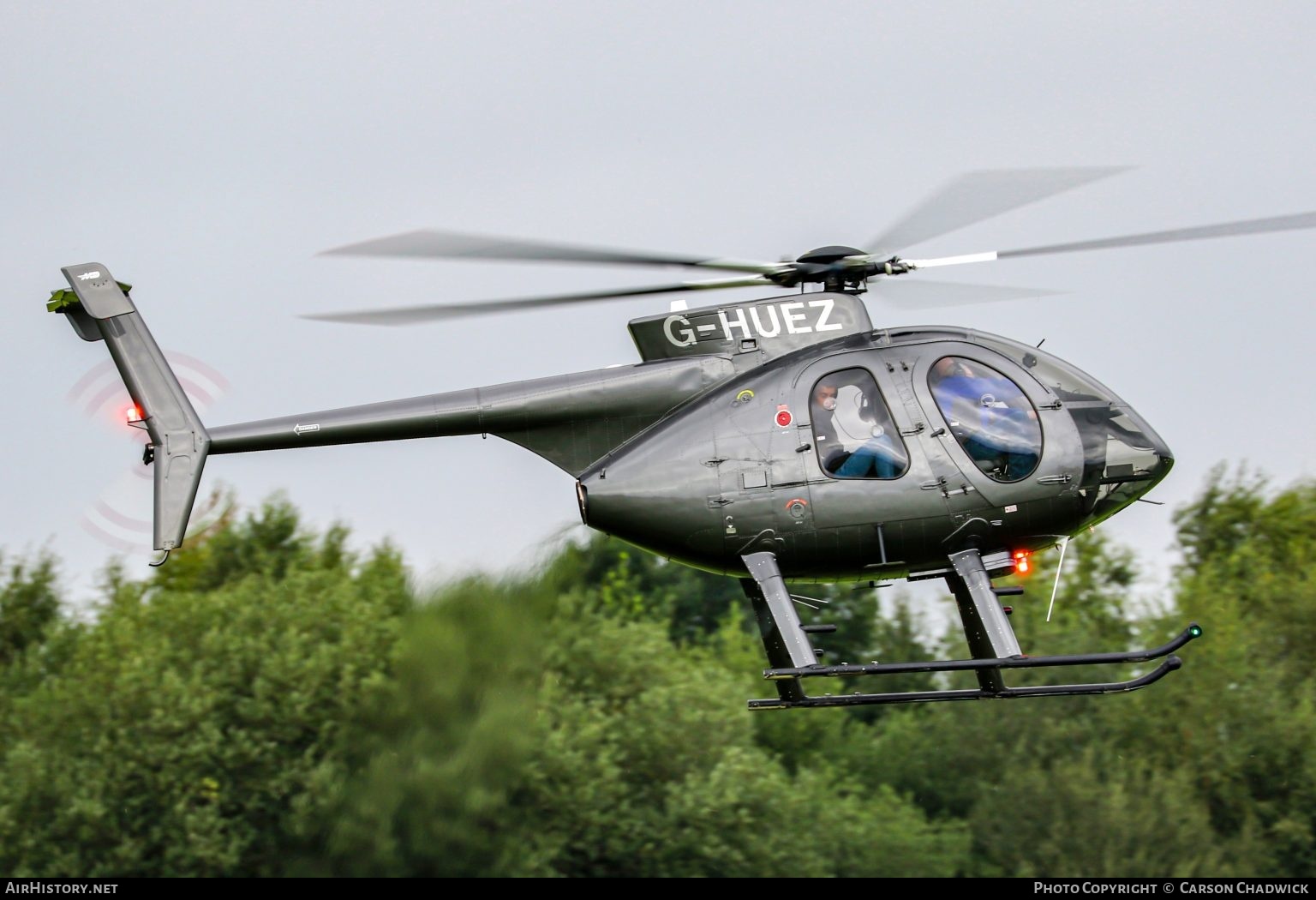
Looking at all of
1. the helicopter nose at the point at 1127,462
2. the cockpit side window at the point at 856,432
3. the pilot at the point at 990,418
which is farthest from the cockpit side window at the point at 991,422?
the helicopter nose at the point at 1127,462

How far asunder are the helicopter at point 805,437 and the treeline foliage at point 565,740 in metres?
14.2

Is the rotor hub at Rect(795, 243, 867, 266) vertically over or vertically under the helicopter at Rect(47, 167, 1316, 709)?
over

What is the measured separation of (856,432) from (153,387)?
17.5 feet

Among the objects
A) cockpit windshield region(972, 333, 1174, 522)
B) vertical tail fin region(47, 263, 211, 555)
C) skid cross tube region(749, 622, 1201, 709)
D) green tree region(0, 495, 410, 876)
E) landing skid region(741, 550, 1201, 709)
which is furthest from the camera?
green tree region(0, 495, 410, 876)

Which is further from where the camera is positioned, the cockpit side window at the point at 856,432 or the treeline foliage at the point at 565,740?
the treeline foliage at the point at 565,740

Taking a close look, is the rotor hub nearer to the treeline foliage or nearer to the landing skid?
the landing skid

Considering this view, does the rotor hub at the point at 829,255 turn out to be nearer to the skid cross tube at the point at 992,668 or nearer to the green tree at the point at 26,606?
the skid cross tube at the point at 992,668

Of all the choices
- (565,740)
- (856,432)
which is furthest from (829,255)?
(565,740)

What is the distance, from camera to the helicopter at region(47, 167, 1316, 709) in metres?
11.0

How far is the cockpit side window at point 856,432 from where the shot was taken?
11.1 meters

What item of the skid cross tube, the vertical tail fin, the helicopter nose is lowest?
the skid cross tube

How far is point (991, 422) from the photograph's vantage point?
11102 mm

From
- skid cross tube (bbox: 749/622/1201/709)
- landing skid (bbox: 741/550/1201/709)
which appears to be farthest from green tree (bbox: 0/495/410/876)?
skid cross tube (bbox: 749/622/1201/709)

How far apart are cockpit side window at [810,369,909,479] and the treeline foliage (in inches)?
586
